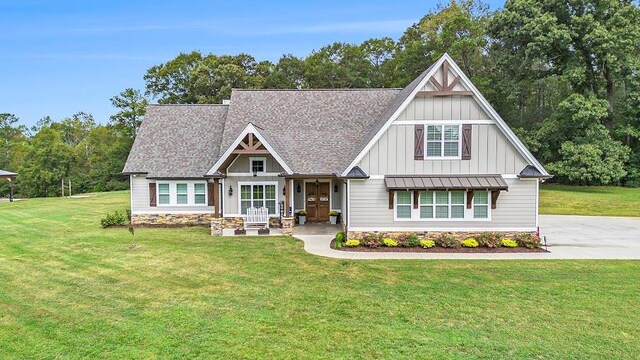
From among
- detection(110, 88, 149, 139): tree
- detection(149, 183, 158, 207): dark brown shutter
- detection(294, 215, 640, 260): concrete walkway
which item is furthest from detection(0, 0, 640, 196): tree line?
detection(149, 183, 158, 207): dark brown shutter

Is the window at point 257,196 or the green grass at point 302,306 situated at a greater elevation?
the window at point 257,196

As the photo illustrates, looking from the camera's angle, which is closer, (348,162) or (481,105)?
(481,105)

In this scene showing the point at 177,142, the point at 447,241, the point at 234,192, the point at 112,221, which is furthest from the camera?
the point at 177,142

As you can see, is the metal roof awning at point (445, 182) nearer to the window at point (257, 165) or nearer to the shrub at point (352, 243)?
the shrub at point (352, 243)

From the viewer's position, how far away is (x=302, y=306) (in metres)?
7.58

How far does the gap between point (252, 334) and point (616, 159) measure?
3254cm

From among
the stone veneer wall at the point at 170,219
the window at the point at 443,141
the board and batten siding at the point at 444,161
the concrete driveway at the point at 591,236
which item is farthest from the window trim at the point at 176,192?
the concrete driveway at the point at 591,236

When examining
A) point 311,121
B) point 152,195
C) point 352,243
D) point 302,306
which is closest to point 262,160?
point 311,121

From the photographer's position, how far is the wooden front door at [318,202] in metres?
18.3

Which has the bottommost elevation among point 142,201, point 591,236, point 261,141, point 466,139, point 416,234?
point 591,236

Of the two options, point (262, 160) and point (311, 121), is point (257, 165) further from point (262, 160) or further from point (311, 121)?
point (311, 121)

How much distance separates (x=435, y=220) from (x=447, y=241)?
3.08 feet

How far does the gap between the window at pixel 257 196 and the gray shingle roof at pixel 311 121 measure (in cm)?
171

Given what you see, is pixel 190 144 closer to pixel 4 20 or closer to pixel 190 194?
pixel 190 194
